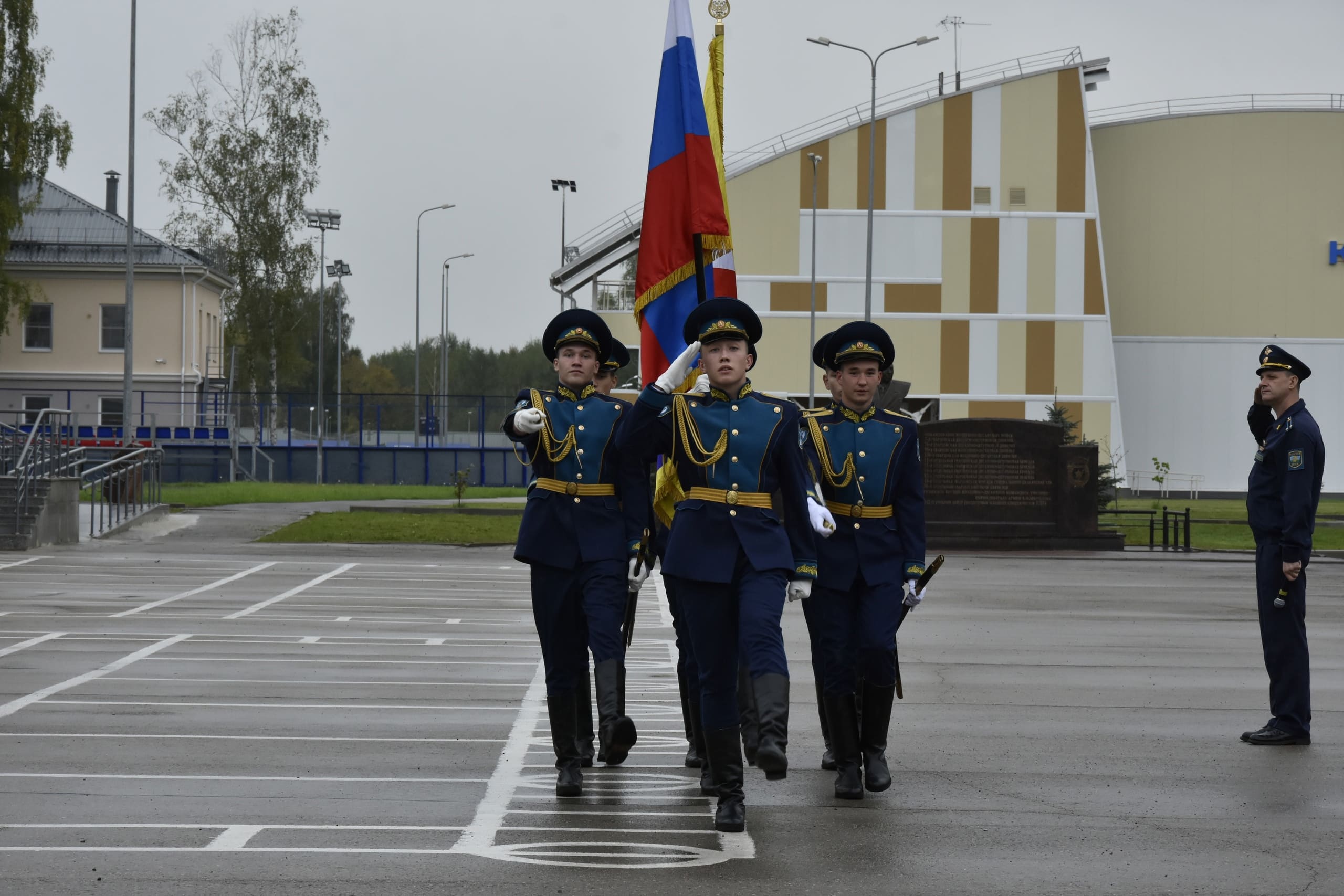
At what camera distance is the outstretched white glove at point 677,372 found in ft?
22.0

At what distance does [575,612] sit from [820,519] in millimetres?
1187

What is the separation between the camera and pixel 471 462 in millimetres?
55438

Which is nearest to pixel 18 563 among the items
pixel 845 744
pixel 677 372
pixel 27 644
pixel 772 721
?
pixel 27 644

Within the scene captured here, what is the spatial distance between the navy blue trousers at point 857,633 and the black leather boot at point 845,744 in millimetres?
51

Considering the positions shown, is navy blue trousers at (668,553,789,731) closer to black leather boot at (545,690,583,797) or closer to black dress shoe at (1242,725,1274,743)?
black leather boot at (545,690,583,797)

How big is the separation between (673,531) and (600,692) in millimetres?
793

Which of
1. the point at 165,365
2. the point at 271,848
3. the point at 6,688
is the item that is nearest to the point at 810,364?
the point at 165,365

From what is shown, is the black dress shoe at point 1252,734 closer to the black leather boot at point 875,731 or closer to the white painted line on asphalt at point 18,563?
the black leather boot at point 875,731

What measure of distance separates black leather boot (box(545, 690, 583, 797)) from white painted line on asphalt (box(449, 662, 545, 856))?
233 mm

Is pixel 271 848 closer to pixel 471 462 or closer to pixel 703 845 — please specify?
pixel 703 845

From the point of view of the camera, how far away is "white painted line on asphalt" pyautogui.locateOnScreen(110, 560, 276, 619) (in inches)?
588

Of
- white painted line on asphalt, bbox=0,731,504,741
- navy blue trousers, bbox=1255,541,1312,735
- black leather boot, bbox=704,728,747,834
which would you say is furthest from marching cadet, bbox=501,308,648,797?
navy blue trousers, bbox=1255,541,1312,735

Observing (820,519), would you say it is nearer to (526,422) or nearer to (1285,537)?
(526,422)

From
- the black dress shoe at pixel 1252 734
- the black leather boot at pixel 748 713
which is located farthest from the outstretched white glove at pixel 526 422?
the black dress shoe at pixel 1252 734
